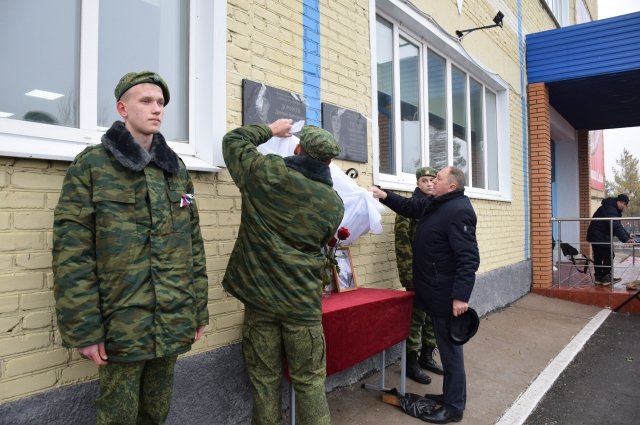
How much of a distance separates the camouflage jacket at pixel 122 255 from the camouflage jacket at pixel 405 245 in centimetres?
258

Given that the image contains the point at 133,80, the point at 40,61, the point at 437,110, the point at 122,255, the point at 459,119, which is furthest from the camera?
the point at 459,119

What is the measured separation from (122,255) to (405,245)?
9.48ft

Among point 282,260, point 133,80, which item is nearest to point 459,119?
point 282,260

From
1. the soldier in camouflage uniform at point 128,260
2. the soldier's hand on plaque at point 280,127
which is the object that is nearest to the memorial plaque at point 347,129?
the soldier's hand on plaque at point 280,127

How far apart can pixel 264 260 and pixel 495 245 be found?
5403 millimetres

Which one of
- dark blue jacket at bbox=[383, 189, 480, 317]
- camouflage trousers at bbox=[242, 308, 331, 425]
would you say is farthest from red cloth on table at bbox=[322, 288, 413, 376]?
camouflage trousers at bbox=[242, 308, 331, 425]

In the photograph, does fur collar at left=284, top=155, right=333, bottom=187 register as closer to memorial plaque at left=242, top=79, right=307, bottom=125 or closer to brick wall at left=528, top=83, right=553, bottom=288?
memorial plaque at left=242, top=79, right=307, bottom=125

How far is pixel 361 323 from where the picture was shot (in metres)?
3.14

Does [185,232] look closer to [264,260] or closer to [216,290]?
[264,260]

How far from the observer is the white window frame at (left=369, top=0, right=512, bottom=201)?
4.38 metres

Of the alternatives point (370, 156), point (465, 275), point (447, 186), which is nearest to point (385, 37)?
point (370, 156)

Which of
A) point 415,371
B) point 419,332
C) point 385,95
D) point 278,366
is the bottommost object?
point 415,371

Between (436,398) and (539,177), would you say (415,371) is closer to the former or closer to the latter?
(436,398)

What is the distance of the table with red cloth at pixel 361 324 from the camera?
2.89 m
